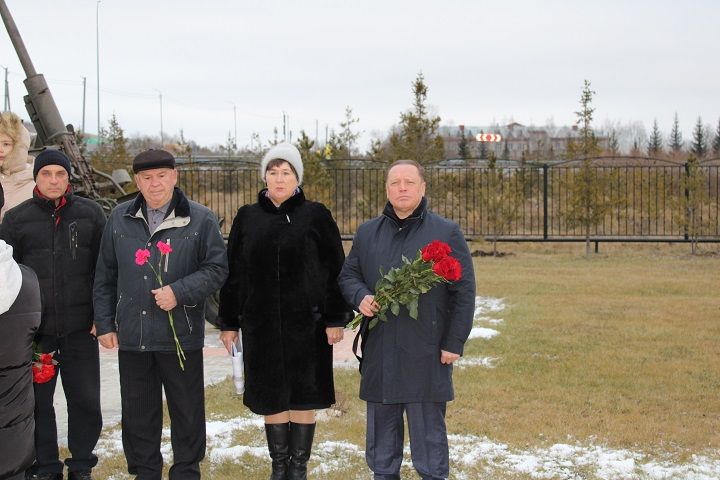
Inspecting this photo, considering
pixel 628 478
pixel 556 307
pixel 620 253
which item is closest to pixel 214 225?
pixel 628 478

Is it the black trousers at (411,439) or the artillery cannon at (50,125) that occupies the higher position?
the artillery cannon at (50,125)

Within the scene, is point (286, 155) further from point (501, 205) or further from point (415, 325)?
point (501, 205)

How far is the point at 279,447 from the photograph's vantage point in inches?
156

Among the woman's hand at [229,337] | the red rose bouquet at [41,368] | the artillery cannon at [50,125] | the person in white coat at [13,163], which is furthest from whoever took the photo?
the artillery cannon at [50,125]

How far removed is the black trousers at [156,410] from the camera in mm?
3828

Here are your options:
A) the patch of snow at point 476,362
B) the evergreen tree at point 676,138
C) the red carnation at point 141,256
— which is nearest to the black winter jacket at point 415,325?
the red carnation at point 141,256

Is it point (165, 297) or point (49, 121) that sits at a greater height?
point (49, 121)

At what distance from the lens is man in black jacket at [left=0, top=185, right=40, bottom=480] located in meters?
2.63

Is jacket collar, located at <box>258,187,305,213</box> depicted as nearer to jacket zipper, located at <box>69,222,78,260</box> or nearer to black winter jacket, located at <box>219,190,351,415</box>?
black winter jacket, located at <box>219,190,351,415</box>

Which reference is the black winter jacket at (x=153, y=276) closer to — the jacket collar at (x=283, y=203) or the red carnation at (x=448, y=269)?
the jacket collar at (x=283, y=203)

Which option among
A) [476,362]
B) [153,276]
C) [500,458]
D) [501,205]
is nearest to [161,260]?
[153,276]

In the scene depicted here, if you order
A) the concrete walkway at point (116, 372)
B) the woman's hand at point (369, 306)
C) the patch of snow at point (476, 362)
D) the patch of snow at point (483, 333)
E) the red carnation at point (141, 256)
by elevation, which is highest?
the red carnation at point (141, 256)

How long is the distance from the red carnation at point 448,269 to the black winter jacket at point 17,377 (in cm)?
155

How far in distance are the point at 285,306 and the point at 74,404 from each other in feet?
3.87
